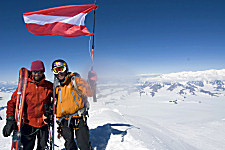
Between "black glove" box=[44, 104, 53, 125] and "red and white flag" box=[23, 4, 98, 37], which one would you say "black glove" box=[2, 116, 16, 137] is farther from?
"red and white flag" box=[23, 4, 98, 37]

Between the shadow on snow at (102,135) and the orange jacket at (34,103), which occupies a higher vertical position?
the orange jacket at (34,103)

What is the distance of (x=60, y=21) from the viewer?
674 centimetres

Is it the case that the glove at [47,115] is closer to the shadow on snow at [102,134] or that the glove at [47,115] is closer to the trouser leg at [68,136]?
the trouser leg at [68,136]

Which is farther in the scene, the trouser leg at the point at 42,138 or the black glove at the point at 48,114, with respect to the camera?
the trouser leg at the point at 42,138

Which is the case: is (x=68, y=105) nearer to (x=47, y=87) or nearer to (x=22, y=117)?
(x=47, y=87)

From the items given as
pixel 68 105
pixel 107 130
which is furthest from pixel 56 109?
pixel 107 130

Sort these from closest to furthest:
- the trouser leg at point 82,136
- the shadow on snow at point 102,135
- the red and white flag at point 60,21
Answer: the trouser leg at point 82,136 → the shadow on snow at point 102,135 → the red and white flag at point 60,21

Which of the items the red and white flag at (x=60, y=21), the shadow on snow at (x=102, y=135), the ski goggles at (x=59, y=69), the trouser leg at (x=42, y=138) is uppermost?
the red and white flag at (x=60, y=21)

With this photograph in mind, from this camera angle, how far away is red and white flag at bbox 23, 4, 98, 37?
6.48m

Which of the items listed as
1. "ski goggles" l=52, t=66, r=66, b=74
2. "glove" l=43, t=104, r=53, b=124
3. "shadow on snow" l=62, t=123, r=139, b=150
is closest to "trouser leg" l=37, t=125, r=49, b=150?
"glove" l=43, t=104, r=53, b=124

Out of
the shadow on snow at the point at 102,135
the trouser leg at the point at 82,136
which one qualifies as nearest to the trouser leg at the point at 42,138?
the trouser leg at the point at 82,136

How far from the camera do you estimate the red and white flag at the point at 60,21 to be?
648cm

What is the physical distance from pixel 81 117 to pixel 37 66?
84.5 inches

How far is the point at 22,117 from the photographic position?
4.07m
